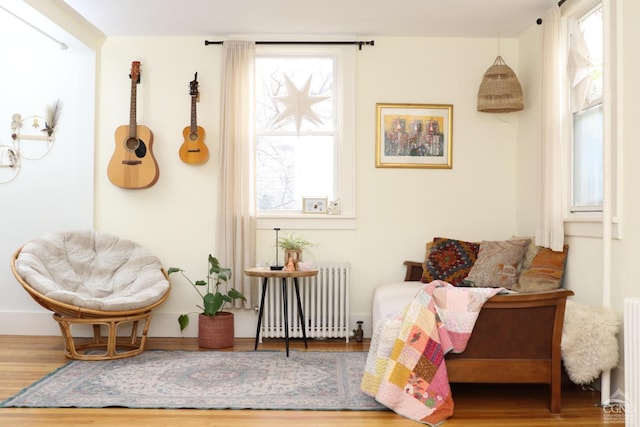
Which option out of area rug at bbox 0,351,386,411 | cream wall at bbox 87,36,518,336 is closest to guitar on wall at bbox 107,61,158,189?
cream wall at bbox 87,36,518,336

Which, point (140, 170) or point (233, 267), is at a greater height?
point (140, 170)

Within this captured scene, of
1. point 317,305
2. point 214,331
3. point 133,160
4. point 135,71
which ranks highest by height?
point 135,71

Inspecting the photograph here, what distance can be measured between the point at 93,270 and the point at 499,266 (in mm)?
3094

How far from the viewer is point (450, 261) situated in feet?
15.9

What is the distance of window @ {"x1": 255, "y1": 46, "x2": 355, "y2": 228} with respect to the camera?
17.5ft

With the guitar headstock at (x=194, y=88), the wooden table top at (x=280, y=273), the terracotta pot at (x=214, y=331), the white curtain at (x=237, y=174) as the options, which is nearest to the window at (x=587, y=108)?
the wooden table top at (x=280, y=273)

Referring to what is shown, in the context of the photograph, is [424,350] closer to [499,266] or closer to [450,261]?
[499,266]

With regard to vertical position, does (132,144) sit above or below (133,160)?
above

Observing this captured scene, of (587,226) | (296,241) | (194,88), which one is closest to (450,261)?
(587,226)

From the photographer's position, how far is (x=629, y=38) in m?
3.39

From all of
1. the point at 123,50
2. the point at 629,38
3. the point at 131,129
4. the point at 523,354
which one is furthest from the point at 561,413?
the point at 123,50

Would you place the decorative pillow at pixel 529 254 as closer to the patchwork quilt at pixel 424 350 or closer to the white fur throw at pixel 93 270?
the patchwork quilt at pixel 424 350

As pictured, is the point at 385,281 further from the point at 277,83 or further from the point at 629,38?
the point at 629,38

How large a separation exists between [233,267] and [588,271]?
2.70 m
